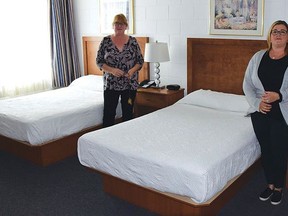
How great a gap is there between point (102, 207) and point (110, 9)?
2882 mm

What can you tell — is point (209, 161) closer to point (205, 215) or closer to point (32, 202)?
point (205, 215)

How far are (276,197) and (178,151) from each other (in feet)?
2.88

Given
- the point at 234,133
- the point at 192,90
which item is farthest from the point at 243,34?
the point at 234,133

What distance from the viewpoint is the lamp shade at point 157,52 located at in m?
4.00

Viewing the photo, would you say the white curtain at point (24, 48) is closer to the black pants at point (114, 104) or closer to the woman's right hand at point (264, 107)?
the black pants at point (114, 104)

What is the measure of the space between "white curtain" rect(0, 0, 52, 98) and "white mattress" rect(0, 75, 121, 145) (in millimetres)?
511

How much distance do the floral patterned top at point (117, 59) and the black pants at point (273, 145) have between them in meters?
1.45

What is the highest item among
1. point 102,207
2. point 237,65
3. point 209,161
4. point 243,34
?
point 243,34

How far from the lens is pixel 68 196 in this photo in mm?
2848

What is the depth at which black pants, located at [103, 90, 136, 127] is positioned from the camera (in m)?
3.70

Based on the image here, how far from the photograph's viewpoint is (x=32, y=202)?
109 inches

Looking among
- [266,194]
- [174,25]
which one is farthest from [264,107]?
[174,25]

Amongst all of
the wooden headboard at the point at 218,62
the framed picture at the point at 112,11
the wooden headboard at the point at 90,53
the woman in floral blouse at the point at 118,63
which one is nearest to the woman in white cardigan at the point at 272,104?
the wooden headboard at the point at 218,62

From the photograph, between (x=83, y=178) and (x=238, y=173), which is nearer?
(x=238, y=173)
